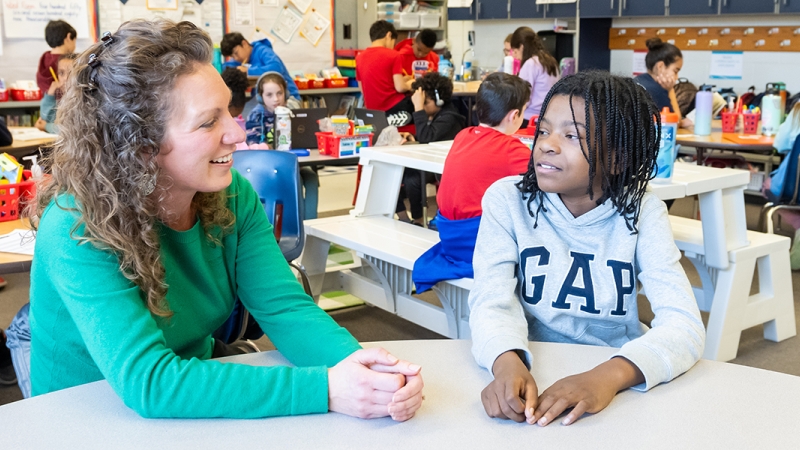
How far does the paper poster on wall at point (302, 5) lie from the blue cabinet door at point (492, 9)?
1787 mm

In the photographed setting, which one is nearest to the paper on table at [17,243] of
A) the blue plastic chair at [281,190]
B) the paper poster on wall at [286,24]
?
the blue plastic chair at [281,190]

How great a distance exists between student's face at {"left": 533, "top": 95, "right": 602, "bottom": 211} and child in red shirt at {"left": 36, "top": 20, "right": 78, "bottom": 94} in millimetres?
5551

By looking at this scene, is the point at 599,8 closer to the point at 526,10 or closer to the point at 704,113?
the point at 526,10

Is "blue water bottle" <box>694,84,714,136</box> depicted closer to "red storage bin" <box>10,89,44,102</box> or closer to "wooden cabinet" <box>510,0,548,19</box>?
"wooden cabinet" <box>510,0,548,19</box>

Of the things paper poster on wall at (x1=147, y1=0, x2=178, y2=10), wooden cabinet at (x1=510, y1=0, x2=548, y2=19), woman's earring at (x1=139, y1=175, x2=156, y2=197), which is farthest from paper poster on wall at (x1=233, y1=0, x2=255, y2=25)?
woman's earring at (x1=139, y1=175, x2=156, y2=197)

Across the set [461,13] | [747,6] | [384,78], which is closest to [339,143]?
[384,78]

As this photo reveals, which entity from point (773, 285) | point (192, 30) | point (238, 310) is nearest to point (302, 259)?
point (238, 310)

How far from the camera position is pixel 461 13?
8.63 metres

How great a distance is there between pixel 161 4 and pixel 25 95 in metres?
1.61

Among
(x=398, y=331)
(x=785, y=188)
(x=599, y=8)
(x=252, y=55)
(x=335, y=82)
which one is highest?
(x=599, y=8)

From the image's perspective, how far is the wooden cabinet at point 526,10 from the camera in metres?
7.80

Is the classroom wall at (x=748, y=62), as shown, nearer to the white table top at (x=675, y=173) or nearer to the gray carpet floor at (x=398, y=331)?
the gray carpet floor at (x=398, y=331)

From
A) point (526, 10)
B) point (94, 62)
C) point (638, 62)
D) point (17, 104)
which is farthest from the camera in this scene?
point (526, 10)

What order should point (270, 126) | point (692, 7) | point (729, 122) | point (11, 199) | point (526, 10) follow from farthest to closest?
point (526, 10) → point (692, 7) → point (729, 122) → point (270, 126) → point (11, 199)
